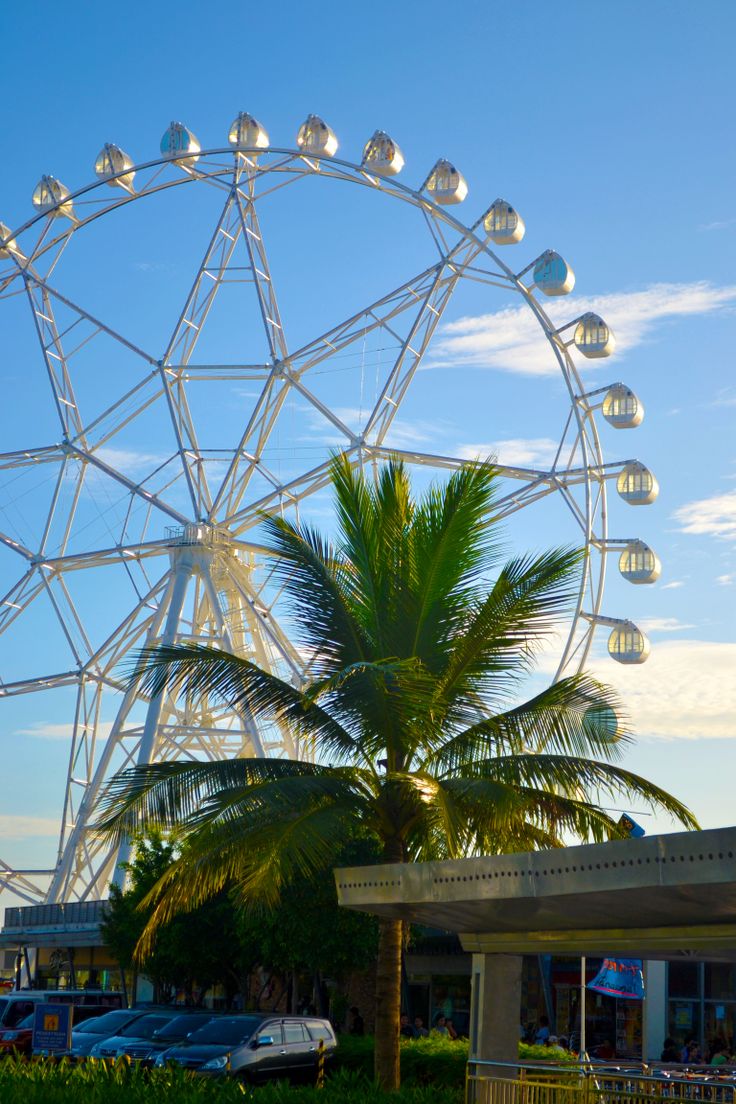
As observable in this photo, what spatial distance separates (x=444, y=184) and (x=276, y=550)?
18165 mm

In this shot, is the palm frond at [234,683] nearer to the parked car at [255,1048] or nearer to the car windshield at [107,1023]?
the parked car at [255,1048]

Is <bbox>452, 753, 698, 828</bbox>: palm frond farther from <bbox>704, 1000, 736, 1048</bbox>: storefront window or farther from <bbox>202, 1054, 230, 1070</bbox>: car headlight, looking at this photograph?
<bbox>704, 1000, 736, 1048</bbox>: storefront window

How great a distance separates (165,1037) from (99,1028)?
246cm

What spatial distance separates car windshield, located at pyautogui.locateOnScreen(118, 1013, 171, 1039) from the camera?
2532 centimetres

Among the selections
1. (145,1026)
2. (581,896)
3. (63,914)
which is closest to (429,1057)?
(145,1026)

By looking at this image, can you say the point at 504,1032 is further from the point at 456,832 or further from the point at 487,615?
the point at 487,615

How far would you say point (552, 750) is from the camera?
18234 mm

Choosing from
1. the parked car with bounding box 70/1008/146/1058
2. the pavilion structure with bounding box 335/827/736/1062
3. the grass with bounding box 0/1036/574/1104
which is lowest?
the parked car with bounding box 70/1008/146/1058

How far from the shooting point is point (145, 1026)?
25641 millimetres

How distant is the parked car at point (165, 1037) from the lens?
23.5m

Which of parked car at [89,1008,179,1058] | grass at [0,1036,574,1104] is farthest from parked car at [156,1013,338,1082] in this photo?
grass at [0,1036,574,1104]

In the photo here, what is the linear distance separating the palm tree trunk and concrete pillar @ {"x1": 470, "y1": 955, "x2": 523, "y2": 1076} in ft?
Answer: 11.6

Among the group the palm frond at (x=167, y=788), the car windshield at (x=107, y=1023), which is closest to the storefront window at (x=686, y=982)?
the car windshield at (x=107, y=1023)

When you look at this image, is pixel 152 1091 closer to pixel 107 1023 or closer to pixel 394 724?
pixel 394 724
